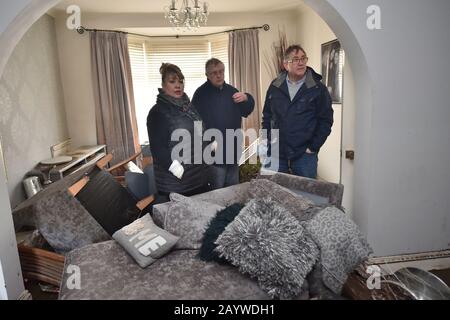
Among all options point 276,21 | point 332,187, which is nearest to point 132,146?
point 276,21

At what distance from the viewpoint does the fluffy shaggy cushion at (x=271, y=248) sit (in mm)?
1484

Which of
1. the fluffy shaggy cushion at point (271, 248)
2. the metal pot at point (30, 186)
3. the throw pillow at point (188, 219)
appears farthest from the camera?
the metal pot at point (30, 186)

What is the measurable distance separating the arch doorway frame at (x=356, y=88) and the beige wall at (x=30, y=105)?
4.01 feet

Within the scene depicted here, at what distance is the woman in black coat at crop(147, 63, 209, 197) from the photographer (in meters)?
2.34

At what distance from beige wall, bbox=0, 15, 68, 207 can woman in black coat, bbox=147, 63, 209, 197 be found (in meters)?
1.32

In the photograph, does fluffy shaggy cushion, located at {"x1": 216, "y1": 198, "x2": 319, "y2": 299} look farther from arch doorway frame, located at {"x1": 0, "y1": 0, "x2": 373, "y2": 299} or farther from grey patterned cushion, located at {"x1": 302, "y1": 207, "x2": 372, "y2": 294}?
arch doorway frame, located at {"x1": 0, "y1": 0, "x2": 373, "y2": 299}

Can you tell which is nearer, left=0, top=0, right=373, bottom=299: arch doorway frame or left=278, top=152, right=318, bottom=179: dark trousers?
left=0, top=0, right=373, bottom=299: arch doorway frame

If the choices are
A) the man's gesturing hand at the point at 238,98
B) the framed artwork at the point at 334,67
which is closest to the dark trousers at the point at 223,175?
the man's gesturing hand at the point at 238,98

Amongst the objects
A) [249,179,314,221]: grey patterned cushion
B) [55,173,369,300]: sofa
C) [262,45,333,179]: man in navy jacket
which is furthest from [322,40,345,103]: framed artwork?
[55,173,369,300]: sofa

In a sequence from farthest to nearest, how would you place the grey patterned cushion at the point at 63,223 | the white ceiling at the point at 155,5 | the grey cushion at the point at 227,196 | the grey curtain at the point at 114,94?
the grey curtain at the point at 114,94 → the white ceiling at the point at 155,5 → the grey cushion at the point at 227,196 → the grey patterned cushion at the point at 63,223

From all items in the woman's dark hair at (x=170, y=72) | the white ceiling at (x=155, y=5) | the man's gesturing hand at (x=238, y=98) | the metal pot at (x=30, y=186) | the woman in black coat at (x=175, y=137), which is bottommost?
the metal pot at (x=30, y=186)

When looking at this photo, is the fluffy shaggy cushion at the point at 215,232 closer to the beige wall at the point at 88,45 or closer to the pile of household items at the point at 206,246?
the pile of household items at the point at 206,246

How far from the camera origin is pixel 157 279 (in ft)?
5.26

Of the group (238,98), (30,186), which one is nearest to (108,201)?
(30,186)
